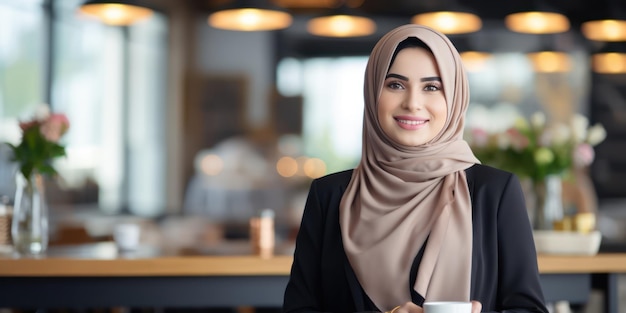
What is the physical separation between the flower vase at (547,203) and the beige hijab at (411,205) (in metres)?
2.10

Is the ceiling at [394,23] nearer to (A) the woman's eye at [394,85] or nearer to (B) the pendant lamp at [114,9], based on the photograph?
(B) the pendant lamp at [114,9]

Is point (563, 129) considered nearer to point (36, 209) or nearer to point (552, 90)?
point (36, 209)

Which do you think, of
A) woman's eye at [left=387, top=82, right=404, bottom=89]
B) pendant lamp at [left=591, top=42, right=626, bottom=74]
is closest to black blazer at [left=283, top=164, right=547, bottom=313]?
woman's eye at [left=387, top=82, right=404, bottom=89]

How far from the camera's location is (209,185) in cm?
923

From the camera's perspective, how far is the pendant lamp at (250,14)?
601 cm

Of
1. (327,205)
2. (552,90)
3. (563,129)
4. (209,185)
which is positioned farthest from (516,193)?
(552,90)

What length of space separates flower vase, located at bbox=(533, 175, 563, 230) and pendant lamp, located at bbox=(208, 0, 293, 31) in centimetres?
242

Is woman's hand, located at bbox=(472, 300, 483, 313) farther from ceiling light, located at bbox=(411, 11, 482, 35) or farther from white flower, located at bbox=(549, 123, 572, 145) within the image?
ceiling light, located at bbox=(411, 11, 482, 35)

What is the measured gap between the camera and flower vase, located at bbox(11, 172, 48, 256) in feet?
12.6

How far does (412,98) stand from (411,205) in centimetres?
21

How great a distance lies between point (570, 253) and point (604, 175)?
20.6ft

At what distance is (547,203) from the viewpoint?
4.07m

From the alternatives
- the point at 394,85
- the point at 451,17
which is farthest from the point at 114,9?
the point at 394,85

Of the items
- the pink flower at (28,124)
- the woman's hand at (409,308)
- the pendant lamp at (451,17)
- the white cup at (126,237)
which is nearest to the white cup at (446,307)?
the woman's hand at (409,308)
